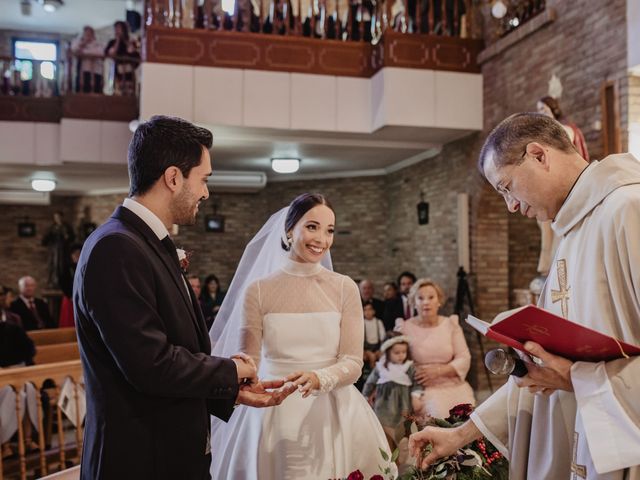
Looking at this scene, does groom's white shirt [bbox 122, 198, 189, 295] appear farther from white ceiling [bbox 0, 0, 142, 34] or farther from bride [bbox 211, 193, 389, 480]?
white ceiling [bbox 0, 0, 142, 34]

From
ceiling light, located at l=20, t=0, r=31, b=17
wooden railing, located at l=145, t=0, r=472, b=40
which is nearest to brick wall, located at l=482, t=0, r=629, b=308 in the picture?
wooden railing, located at l=145, t=0, r=472, b=40

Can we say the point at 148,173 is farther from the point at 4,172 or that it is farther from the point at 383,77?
the point at 4,172

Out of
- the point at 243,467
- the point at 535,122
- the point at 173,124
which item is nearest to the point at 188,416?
the point at 173,124

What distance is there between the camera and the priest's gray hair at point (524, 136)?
171cm

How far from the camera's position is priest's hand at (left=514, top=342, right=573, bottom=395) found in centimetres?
152

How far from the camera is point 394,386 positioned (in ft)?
15.8

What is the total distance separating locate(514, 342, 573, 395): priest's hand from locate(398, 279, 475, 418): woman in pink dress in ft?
10.7

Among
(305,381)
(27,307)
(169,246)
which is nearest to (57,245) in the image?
(27,307)

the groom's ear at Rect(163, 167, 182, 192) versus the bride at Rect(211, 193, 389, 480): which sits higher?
the groom's ear at Rect(163, 167, 182, 192)

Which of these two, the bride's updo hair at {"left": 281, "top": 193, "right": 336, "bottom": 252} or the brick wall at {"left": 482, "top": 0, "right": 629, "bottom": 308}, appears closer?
the bride's updo hair at {"left": 281, "top": 193, "right": 336, "bottom": 252}

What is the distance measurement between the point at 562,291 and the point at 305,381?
112cm

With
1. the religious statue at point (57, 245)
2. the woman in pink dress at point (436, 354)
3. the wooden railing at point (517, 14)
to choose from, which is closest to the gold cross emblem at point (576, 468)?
the woman in pink dress at point (436, 354)

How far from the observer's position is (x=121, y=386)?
1760mm

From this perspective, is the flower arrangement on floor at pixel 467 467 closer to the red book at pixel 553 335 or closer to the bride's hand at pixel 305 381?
the bride's hand at pixel 305 381
